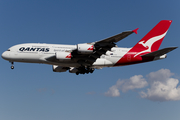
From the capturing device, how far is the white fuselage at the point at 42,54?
36562mm

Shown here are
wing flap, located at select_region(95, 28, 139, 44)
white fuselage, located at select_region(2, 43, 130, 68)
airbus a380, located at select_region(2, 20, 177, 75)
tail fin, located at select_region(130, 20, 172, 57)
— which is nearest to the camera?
wing flap, located at select_region(95, 28, 139, 44)

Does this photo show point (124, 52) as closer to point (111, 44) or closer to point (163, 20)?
point (111, 44)

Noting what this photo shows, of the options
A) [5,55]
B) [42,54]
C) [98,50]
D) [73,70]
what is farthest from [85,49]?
[5,55]

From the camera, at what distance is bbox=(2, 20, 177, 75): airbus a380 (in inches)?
1363

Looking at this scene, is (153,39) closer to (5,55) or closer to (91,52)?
(91,52)

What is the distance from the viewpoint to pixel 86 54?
115 feet

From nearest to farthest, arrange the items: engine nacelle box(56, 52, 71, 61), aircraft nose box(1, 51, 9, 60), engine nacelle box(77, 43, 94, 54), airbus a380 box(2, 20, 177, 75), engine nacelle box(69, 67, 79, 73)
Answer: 1. engine nacelle box(77, 43, 94, 54)
2. airbus a380 box(2, 20, 177, 75)
3. engine nacelle box(56, 52, 71, 61)
4. aircraft nose box(1, 51, 9, 60)
5. engine nacelle box(69, 67, 79, 73)

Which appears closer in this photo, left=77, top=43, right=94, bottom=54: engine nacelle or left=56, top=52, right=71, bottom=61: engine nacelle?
left=77, top=43, right=94, bottom=54: engine nacelle

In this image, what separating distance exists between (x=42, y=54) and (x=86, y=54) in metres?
6.38

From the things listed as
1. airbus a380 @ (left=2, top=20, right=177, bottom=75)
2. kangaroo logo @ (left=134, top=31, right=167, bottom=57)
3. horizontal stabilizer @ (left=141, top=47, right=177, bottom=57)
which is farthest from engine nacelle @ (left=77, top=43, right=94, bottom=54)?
kangaroo logo @ (left=134, top=31, right=167, bottom=57)

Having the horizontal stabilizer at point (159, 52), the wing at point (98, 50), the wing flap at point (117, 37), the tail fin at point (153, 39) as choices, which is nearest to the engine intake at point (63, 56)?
the wing at point (98, 50)

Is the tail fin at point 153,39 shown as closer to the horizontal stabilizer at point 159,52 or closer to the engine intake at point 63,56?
the horizontal stabilizer at point 159,52

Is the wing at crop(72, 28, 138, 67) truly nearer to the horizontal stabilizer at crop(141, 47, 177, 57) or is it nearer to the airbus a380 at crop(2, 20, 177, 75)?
the airbus a380 at crop(2, 20, 177, 75)

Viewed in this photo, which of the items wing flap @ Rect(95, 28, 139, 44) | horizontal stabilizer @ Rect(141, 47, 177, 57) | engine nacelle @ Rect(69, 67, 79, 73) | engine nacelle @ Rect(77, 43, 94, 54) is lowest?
engine nacelle @ Rect(69, 67, 79, 73)
